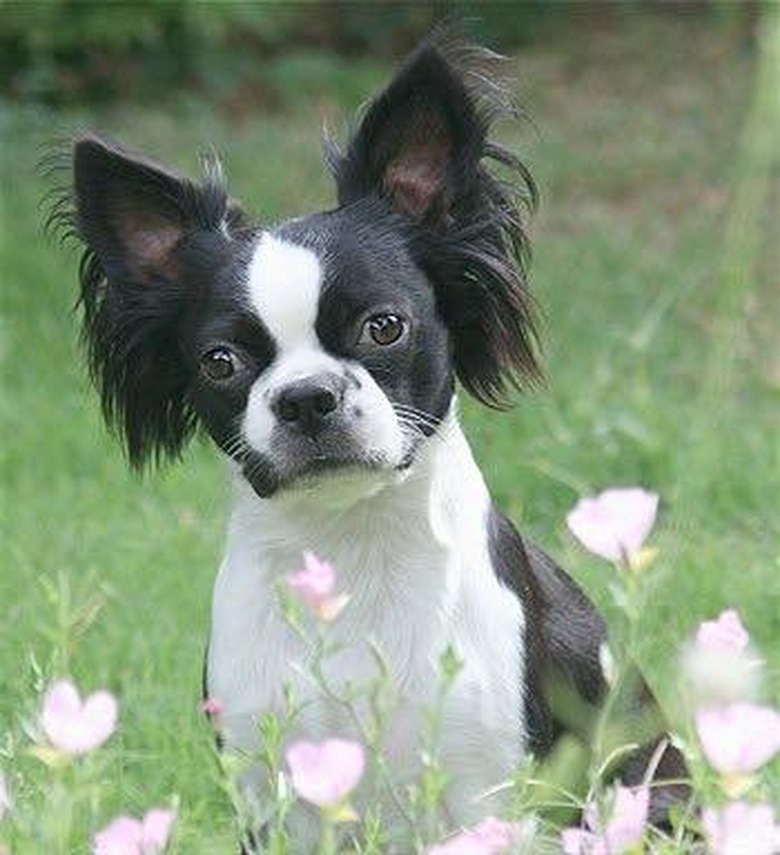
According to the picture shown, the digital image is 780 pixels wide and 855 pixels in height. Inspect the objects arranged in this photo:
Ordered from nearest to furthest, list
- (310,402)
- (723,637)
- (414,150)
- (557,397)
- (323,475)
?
(723,637) → (310,402) → (323,475) → (414,150) → (557,397)

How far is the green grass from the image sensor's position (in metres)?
4.42

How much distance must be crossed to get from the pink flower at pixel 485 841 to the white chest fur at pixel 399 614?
1.00 m

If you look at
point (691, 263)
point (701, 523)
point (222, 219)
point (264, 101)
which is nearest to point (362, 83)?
point (264, 101)

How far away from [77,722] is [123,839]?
0.17 m

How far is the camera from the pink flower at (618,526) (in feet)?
7.25

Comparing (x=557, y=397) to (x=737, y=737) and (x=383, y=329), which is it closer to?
(x=383, y=329)

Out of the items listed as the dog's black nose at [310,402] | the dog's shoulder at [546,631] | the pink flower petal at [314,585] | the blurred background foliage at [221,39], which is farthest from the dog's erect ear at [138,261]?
the blurred background foliage at [221,39]

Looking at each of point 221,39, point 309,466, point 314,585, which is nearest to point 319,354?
A: point 309,466

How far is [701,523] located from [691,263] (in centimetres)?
290

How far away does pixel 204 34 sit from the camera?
1045cm

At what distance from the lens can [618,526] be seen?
7.26 feet

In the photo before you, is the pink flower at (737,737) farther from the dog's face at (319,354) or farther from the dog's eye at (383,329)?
the dog's eye at (383,329)

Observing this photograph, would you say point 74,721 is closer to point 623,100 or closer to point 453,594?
point 453,594

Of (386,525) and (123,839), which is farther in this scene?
(386,525)
